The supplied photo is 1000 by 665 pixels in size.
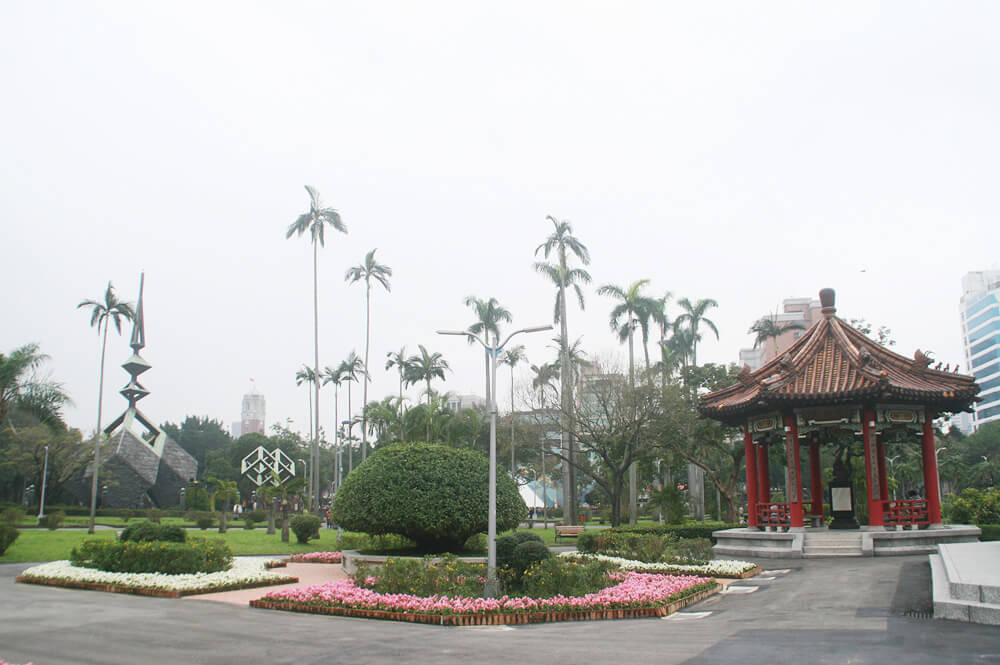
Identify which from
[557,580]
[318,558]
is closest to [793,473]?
[557,580]

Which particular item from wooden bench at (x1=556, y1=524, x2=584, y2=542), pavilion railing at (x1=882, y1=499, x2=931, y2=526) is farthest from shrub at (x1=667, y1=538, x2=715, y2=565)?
wooden bench at (x1=556, y1=524, x2=584, y2=542)

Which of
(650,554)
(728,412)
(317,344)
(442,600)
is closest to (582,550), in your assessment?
(650,554)

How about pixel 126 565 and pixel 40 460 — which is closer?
pixel 126 565

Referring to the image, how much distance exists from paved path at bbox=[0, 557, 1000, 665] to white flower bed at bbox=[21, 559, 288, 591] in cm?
114

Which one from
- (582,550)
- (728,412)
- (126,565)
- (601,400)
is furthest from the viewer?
(601,400)

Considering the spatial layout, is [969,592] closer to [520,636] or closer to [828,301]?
[520,636]

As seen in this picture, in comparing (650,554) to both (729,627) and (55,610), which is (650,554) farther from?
(55,610)

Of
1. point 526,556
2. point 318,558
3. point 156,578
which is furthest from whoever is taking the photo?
point 318,558

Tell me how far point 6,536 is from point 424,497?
15.1m

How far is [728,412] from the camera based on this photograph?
1056 inches

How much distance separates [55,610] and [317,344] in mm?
32805

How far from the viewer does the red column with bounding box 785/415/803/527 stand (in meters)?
25.0

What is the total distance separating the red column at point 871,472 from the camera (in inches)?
940

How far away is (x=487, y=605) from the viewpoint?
1340 centimetres
